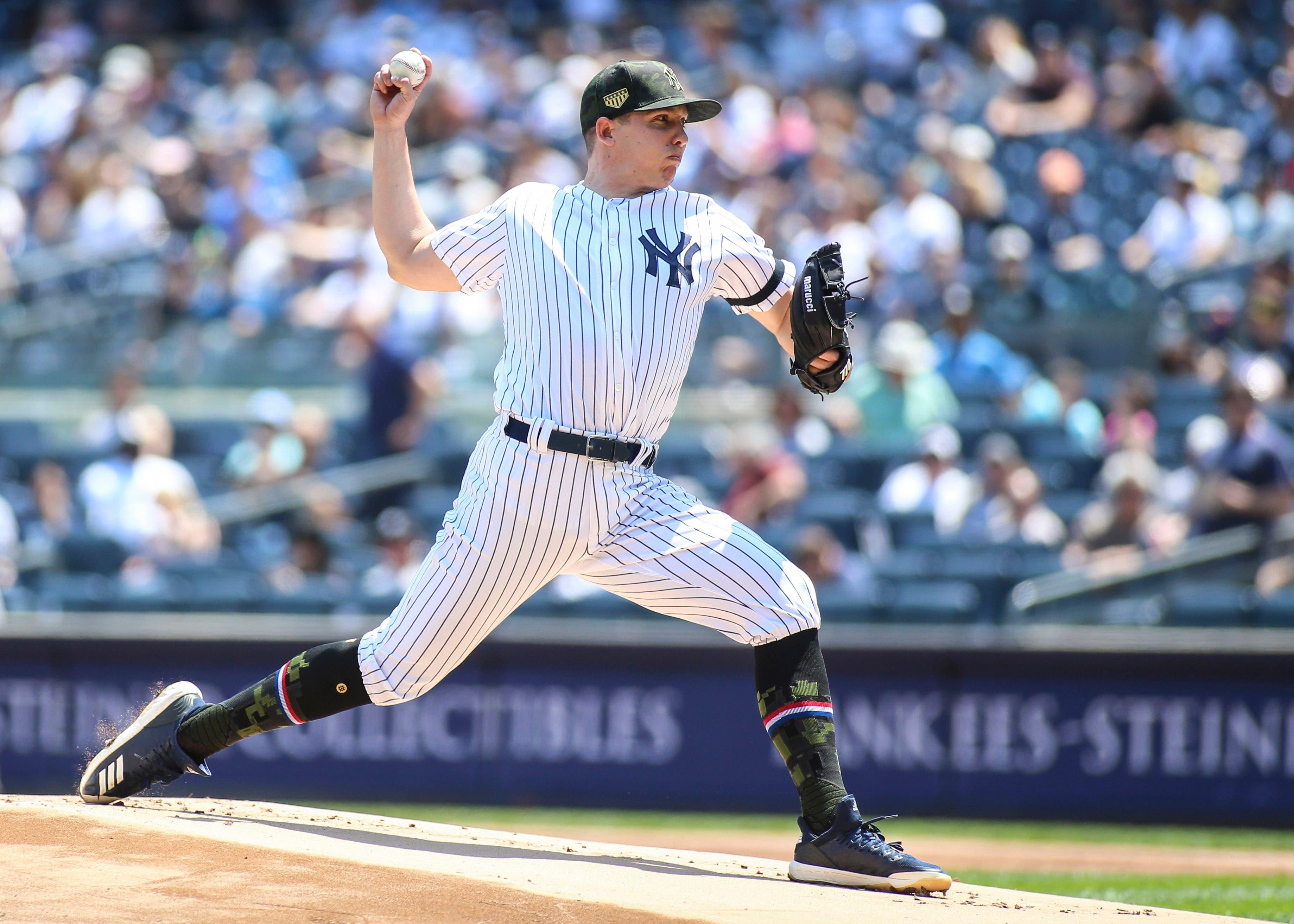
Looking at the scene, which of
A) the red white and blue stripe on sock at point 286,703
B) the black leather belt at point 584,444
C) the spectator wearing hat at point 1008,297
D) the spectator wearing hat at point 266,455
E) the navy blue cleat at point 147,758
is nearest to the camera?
the black leather belt at point 584,444

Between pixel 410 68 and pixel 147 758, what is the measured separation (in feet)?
6.23

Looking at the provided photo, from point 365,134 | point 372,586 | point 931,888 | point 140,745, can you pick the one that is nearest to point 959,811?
point 372,586

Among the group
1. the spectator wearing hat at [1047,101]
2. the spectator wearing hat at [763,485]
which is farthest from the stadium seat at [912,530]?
the spectator wearing hat at [1047,101]

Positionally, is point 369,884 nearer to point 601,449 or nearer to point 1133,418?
point 601,449

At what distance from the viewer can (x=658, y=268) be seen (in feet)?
12.3

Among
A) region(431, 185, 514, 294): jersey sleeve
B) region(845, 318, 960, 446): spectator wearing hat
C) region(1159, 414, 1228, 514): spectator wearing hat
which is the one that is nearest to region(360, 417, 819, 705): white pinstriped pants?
region(431, 185, 514, 294): jersey sleeve

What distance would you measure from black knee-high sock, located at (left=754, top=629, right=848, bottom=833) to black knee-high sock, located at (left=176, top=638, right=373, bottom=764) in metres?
1.00

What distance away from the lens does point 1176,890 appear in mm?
5543

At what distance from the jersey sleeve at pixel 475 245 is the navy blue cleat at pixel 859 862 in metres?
1.54

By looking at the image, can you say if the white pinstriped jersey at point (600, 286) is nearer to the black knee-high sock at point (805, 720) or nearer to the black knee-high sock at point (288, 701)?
the black knee-high sock at point (805, 720)

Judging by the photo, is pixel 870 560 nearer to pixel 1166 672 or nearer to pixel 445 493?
pixel 1166 672

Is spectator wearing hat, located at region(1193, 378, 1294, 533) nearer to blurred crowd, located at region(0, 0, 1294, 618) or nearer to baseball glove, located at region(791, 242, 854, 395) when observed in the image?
blurred crowd, located at region(0, 0, 1294, 618)

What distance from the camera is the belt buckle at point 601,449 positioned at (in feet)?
12.1

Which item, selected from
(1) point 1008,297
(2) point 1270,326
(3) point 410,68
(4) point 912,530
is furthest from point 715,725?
(3) point 410,68
